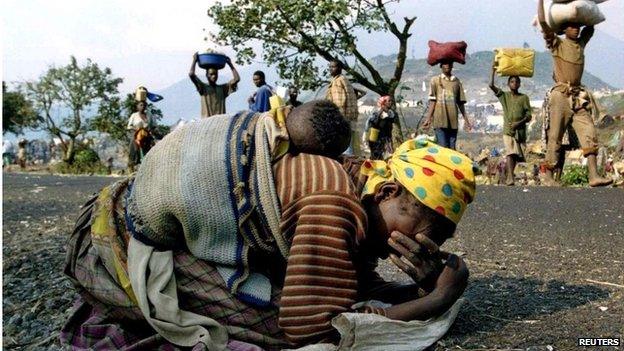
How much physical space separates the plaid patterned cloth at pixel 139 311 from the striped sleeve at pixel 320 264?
24 centimetres

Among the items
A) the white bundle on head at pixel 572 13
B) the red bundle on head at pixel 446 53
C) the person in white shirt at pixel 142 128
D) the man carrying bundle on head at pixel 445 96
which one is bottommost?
the person in white shirt at pixel 142 128

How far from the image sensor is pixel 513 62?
10.8 meters

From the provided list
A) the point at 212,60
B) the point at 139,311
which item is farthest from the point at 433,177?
the point at 212,60

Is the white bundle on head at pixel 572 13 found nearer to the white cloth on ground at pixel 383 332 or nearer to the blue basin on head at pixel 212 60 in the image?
the blue basin on head at pixel 212 60

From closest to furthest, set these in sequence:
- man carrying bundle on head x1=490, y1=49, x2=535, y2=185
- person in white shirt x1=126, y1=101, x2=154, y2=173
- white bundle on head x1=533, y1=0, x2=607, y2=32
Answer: white bundle on head x1=533, y1=0, x2=607, y2=32, man carrying bundle on head x1=490, y1=49, x2=535, y2=185, person in white shirt x1=126, y1=101, x2=154, y2=173

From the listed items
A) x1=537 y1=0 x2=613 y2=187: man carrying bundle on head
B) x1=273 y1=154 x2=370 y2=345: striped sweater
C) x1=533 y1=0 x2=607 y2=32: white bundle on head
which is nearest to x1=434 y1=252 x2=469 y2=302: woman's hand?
x1=273 y1=154 x2=370 y2=345: striped sweater

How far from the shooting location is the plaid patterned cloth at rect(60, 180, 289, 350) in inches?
105

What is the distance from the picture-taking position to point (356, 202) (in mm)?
2455

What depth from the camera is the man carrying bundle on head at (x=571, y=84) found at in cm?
888

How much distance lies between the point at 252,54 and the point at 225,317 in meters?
17.1

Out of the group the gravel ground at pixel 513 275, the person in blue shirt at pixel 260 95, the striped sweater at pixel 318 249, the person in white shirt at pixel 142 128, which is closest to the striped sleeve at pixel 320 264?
the striped sweater at pixel 318 249

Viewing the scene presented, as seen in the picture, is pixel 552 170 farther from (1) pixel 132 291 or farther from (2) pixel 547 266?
(1) pixel 132 291

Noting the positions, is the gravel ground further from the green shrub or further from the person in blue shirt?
the green shrub

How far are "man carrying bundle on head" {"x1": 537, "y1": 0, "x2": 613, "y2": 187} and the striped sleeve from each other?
7.07 meters
